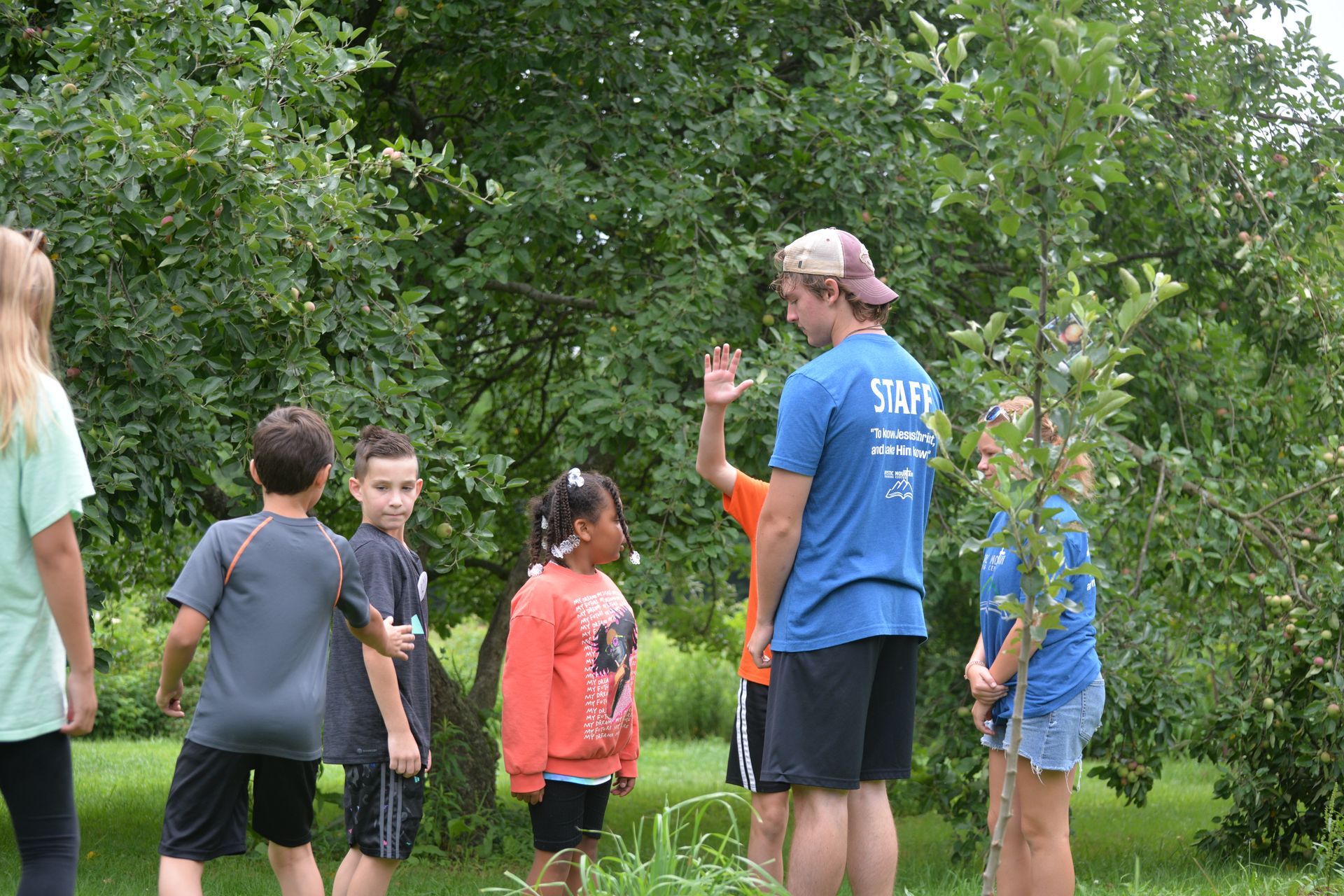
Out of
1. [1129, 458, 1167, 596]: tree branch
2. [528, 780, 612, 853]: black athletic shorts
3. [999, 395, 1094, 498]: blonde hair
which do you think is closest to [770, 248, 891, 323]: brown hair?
[999, 395, 1094, 498]: blonde hair

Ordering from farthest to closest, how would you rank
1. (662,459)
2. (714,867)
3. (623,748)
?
(662,459) → (623,748) → (714,867)

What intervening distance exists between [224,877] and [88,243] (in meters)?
3.38

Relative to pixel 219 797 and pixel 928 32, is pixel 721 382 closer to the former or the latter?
pixel 928 32

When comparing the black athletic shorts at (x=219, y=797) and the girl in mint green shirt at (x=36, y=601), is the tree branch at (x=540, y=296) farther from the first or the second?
the girl in mint green shirt at (x=36, y=601)

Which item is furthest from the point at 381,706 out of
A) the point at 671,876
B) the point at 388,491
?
the point at 671,876

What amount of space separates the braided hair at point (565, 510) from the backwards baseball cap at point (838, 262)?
41.0 inches

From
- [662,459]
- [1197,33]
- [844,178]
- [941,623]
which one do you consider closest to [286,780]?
[662,459]

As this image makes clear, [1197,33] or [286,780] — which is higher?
[1197,33]

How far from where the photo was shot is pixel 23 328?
2.71m

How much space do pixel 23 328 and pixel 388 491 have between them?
1.40 metres

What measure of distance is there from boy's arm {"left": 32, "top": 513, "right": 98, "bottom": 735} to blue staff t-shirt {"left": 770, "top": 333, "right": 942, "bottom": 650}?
1.64m

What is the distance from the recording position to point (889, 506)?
11.1 ft

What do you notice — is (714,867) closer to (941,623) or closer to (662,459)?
(662,459)

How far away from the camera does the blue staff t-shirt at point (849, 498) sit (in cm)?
329
